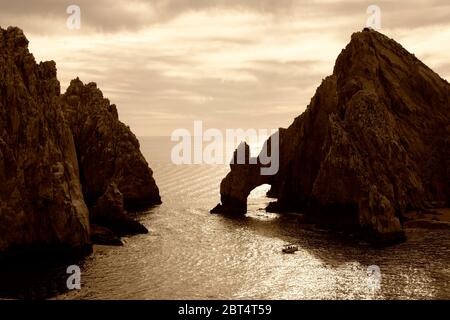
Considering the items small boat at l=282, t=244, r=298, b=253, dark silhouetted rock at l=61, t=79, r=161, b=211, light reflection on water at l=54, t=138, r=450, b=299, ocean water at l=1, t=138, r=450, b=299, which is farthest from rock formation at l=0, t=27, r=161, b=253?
dark silhouetted rock at l=61, t=79, r=161, b=211

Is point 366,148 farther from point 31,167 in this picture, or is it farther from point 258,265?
point 31,167

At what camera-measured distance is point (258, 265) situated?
230 ft

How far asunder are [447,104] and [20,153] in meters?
98.5

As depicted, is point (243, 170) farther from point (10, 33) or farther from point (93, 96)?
point (10, 33)

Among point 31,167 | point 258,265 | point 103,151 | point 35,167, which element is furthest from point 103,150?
point 258,265

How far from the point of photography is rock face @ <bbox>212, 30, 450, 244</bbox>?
9294cm

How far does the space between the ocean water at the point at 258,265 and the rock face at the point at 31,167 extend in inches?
268

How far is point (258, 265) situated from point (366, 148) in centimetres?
3826

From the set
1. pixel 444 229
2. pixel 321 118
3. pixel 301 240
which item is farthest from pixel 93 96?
pixel 444 229

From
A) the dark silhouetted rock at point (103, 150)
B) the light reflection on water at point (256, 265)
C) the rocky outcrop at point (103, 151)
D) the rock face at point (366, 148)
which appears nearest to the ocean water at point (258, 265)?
the light reflection on water at point (256, 265)

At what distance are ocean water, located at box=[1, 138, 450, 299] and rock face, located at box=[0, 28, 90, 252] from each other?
6.82 m

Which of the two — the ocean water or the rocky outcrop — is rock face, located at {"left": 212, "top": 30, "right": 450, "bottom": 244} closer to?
the ocean water

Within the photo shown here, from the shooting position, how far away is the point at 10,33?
75312mm

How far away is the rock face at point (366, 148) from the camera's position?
92.9m
